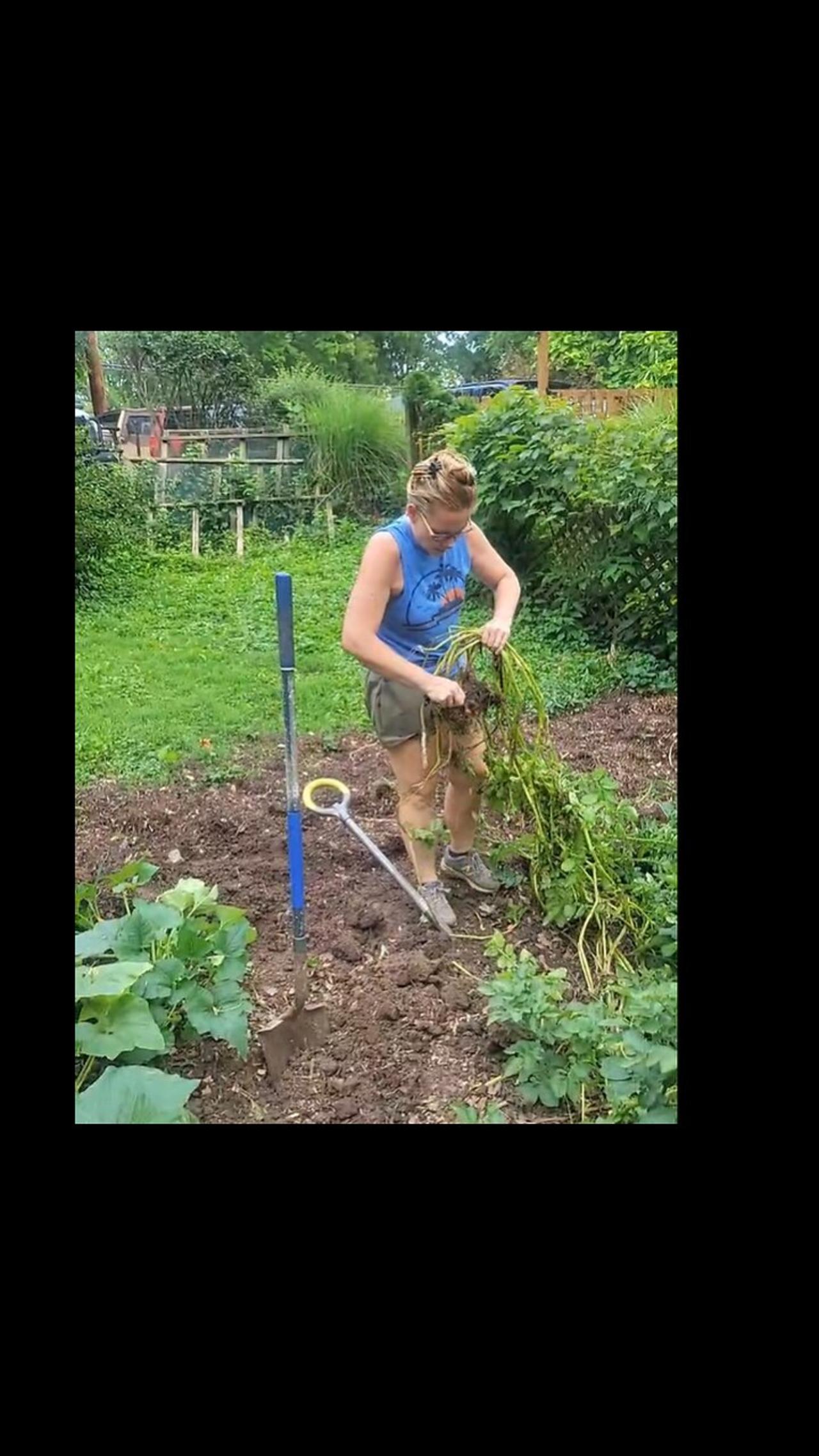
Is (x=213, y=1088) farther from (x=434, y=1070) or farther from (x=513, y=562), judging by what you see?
(x=513, y=562)

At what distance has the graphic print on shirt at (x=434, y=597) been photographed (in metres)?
2.98

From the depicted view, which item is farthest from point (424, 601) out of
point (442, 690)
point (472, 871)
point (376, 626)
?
point (472, 871)

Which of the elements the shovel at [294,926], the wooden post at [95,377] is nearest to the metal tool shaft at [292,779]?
the shovel at [294,926]

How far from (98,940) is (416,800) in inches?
43.1

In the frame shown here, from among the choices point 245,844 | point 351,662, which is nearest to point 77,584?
point 351,662

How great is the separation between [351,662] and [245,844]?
265cm

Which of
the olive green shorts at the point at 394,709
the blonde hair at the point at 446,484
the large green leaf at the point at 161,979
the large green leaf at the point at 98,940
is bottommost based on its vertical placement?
the large green leaf at the point at 161,979

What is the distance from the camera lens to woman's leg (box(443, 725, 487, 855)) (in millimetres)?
3133

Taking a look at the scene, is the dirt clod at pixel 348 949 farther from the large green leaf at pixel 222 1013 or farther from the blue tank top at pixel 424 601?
the blue tank top at pixel 424 601

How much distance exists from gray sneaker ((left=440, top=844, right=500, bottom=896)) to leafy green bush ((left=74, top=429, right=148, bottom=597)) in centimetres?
548

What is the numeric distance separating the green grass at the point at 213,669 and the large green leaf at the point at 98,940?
6.16 feet

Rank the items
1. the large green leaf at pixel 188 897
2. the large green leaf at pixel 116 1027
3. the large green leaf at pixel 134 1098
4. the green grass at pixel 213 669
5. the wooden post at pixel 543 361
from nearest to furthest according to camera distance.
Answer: the large green leaf at pixel 134 1098
the large green leaf at pixel 116 1027
the large green leaf at pixel 188 897
the green grass at pixel 213 669
the wooden post at pixel 543 361

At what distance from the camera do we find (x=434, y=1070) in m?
2.61

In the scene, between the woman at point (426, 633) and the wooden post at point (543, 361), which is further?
the wooden post at point (543, 361)
